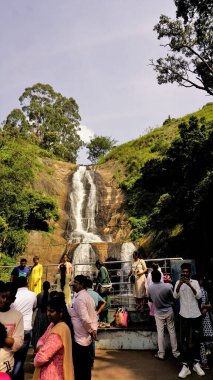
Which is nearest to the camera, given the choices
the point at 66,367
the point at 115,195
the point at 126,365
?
the point at 66,367

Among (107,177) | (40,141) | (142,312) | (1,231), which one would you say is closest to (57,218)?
(1,231)

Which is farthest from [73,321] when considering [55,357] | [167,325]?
[167,325]

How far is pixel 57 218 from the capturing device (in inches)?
1045

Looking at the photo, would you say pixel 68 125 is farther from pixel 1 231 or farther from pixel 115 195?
pixel 1 231

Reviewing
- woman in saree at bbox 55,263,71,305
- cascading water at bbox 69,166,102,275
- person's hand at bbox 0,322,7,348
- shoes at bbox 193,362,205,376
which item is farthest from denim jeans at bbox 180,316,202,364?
cascading water at bbox 69,166,102,275

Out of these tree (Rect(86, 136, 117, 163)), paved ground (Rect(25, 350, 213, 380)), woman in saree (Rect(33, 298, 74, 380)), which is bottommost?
paved ground (Rect(25, 350, 213, 380))

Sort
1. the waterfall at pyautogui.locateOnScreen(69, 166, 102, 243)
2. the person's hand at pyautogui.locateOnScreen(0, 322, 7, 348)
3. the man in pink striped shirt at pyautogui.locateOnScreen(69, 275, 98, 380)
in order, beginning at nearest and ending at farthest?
the person's hand at pyautogui.locateOnScreen(0, 322, 7, 348)
the man in pink striped shirt at pyautogui.locateOnScreen(69, 275, 98, 380)
the waterfall at pyautogui.locateOnScreen(69, 166, 102, 243)

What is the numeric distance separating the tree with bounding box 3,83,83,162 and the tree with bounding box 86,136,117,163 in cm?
233

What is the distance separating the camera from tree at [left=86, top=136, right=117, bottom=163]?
57938 mm

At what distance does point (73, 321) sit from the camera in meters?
4.46

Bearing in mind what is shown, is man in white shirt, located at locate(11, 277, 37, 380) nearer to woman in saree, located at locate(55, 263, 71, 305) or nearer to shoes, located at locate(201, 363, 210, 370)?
woman in saree, located at locate(55, 263, 71, 305)

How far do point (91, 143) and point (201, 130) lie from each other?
40.8m

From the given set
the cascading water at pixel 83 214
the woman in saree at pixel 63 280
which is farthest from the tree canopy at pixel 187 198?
the woman in saree at pixel 63 280

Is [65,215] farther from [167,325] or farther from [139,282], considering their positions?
[167,325]
